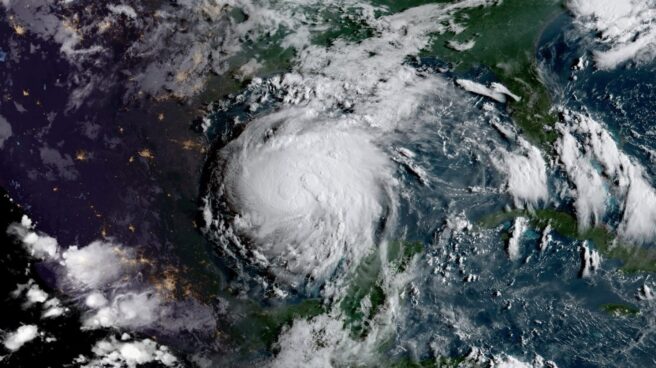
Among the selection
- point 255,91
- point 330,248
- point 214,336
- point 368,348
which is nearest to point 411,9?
point 255,91

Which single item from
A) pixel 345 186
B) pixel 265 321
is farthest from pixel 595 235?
pixel 265 321

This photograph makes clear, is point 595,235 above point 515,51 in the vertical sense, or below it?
→ below

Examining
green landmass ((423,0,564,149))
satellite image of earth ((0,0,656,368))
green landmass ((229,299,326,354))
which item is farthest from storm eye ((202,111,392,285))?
green landmass ((423,0,564,149))

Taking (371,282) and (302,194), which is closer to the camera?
(302,194)

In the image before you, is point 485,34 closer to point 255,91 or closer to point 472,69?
point 472,69

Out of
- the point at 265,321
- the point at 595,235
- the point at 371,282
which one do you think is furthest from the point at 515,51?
the point at 265,321

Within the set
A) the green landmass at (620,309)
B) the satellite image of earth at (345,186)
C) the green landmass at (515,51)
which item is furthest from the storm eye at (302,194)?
the green landmass at (620,309)

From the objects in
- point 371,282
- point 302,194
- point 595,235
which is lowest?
point 371,282

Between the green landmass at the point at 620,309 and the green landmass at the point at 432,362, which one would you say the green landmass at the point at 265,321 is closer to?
the green landmass at the point at 432,362

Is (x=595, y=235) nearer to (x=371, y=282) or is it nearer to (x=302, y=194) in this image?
(x=371, y=282)
